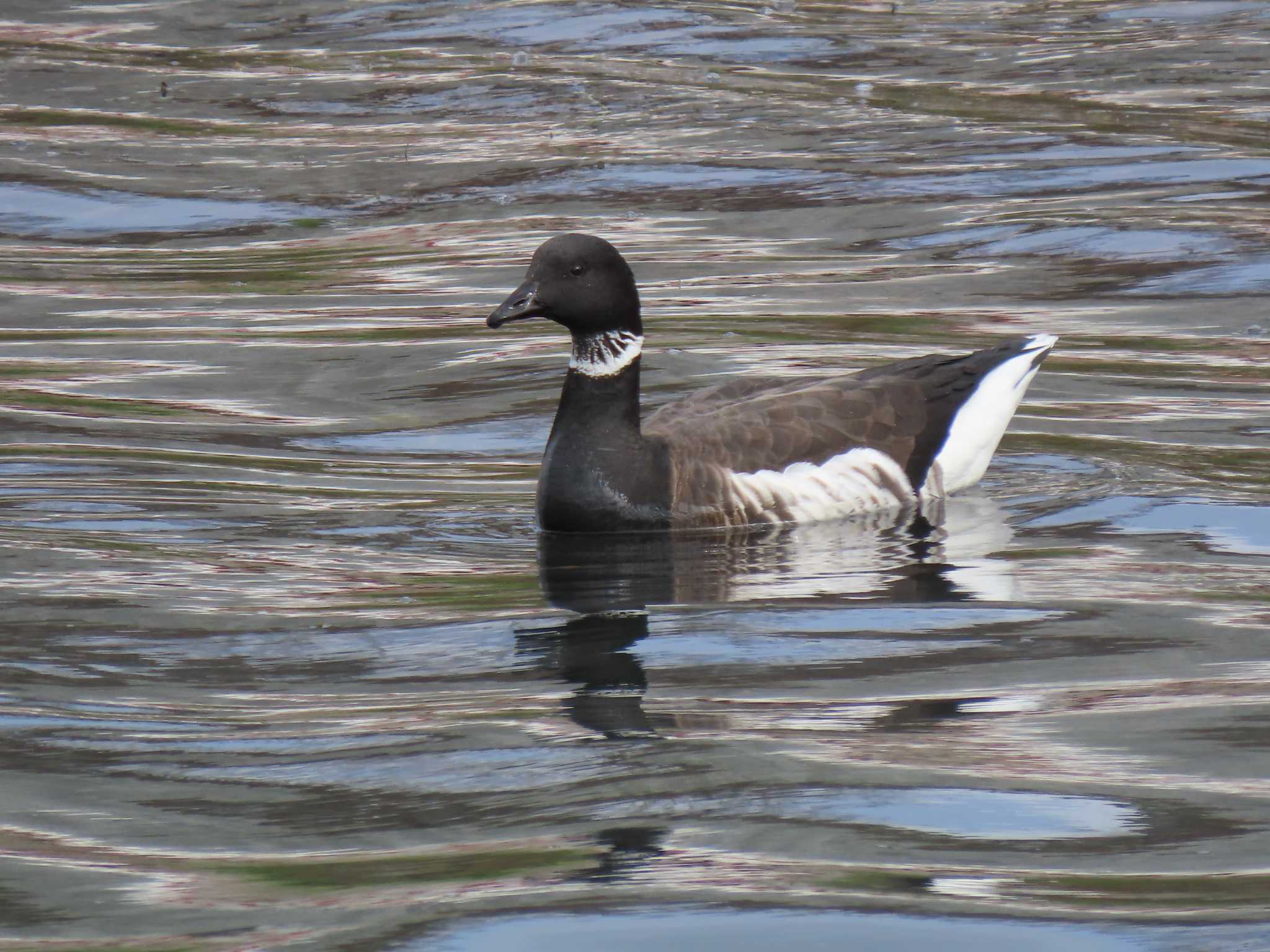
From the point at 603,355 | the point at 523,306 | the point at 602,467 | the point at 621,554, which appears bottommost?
the point at 621,554

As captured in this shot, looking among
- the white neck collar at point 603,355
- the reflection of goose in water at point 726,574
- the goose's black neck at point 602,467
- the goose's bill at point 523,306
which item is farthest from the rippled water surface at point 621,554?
the goose's bill at point 523,306

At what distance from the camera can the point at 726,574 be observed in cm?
811

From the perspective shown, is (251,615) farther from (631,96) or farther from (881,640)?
(631,96)

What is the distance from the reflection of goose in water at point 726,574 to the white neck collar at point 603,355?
805 mm

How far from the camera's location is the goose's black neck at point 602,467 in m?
8.96

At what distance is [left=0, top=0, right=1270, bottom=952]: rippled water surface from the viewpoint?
4.76 meters

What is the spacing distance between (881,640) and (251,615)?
2.15 metres

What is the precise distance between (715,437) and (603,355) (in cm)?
61

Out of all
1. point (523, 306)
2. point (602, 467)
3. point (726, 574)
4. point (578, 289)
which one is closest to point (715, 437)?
point (602, 467)

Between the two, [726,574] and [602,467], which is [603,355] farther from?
[726,574]

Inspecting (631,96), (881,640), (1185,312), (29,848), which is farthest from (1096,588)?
(631,96)

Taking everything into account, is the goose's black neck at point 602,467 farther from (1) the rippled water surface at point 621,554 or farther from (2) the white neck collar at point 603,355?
(1) the rippled water surface at point 621,554

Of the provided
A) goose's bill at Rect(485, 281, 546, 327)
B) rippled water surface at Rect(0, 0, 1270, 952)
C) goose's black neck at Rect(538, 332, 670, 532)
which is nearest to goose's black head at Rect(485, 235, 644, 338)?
goose's bill at Rect(485, 281, 546, 327)

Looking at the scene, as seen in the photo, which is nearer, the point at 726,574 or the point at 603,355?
the point at 726,574
